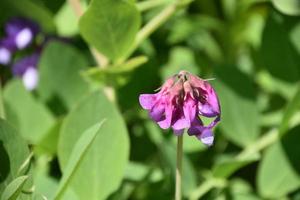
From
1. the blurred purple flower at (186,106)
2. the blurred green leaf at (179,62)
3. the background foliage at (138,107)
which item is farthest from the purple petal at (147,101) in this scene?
the blurred green leaf at (179,62)

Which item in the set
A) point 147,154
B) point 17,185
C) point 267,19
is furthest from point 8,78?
point 17,185

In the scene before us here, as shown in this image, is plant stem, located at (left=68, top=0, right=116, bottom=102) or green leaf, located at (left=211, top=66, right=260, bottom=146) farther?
green leaf, located at (left=211, top=66, right=260, bottom=146)

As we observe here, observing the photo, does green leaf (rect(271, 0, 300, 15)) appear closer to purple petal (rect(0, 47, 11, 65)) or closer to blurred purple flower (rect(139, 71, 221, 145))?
blurred purple flower (rect(139, 71, 221, 145))

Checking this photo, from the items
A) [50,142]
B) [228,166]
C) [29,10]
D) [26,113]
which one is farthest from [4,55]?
[228,166]

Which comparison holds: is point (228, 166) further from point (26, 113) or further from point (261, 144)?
point (26, 113)

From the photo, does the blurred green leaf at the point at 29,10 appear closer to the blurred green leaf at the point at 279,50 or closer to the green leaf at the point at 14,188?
the blurred green leaf at the point at 279,50

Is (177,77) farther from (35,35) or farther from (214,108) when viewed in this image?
(35,35)

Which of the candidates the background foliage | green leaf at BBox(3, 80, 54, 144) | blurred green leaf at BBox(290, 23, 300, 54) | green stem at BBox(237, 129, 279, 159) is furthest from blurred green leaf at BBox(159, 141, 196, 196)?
blurred green leaf at BBox(290, 23, 300, 54)
